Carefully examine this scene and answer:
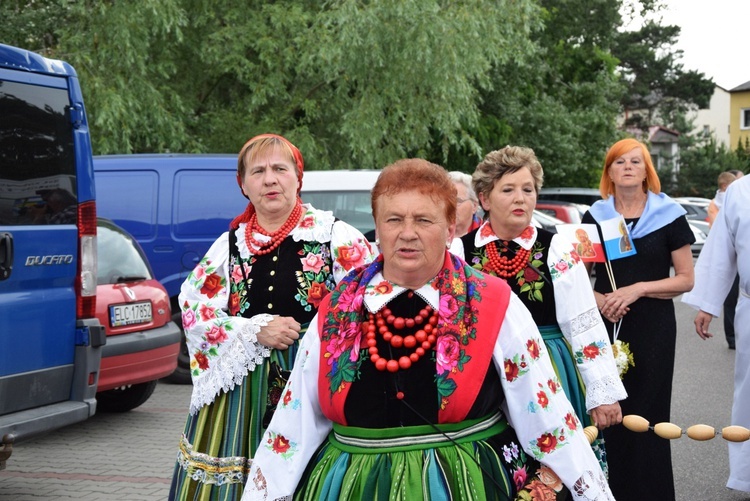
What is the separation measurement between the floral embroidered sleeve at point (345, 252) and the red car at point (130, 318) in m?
4.07

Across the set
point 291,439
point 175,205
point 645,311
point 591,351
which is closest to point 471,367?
point 291,439

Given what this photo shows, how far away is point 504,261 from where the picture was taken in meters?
4.58

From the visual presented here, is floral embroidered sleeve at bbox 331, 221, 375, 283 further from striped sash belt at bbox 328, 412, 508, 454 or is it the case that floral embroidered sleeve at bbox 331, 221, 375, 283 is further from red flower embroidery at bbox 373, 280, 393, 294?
striped sash belt at bbox 328, 412, 508, 454

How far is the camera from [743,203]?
19.1 ft

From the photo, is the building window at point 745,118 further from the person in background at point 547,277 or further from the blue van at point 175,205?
the person in background at point 547,277

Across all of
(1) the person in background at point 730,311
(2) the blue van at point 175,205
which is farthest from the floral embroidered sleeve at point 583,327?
(1) the person in background at point 730,311

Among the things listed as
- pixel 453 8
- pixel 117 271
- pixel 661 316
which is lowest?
pixel 117 271

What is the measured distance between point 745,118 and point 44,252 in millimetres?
87260

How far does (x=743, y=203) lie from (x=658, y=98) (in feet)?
192

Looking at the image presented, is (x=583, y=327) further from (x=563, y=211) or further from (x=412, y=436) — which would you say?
(x=563, y=211)

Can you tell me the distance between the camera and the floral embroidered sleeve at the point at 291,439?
3.01 metres

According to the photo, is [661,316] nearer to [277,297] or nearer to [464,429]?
[277,297]

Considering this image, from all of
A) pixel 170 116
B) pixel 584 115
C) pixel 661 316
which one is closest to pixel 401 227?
pixel 661 316

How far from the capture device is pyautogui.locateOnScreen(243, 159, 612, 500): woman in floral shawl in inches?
113
